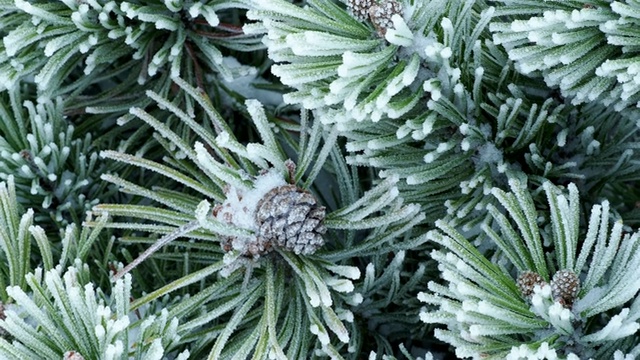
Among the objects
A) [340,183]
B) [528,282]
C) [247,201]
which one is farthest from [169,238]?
[528,282]

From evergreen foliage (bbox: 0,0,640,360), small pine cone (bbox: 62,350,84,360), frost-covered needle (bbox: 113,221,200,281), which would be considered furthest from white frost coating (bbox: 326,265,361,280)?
small pine cone (bbox: 62,350,84,360)

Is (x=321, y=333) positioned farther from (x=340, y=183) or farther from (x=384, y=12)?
(x=384, y=12)

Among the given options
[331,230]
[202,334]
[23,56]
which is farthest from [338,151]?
[23,56]

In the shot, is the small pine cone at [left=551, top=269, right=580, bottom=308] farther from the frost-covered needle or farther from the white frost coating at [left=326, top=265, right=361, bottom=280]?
the frost-covered needle

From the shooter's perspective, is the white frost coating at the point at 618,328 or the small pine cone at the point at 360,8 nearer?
the white frost coating at the point at 618,328

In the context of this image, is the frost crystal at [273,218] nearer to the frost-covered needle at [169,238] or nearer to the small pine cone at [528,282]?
the frost-covered needle at [169,238]

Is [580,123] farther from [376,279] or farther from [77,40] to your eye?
[77,40]

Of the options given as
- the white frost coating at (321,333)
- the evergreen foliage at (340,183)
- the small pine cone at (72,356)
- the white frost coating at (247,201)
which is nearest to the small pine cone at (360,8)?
the evergreen foliage at (340,183)
